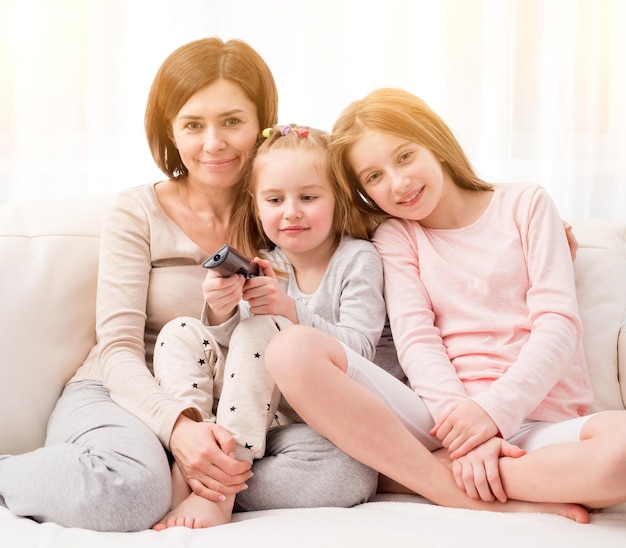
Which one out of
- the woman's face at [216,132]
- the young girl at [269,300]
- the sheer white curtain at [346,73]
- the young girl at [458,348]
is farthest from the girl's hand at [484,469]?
the sheer white curtain at [346,73]

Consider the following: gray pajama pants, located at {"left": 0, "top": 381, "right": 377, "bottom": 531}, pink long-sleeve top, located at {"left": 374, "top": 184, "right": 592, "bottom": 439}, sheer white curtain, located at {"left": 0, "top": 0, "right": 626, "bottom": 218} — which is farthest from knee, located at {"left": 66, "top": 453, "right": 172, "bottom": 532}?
sheer white curtain, located at {"left": 0, "top": 0, "right": 626, "bottom": 218}

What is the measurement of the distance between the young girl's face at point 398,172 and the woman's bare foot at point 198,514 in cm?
54

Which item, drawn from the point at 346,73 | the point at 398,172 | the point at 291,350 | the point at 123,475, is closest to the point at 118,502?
the point at 123,475

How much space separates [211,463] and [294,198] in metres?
0.46

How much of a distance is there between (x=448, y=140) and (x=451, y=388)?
44 cm

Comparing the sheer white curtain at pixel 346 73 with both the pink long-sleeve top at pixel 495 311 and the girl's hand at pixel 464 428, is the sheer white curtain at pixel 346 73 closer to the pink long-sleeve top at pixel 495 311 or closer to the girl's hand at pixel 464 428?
the pink long-sleeve top at pixel 495 311

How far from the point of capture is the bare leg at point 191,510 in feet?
3.33

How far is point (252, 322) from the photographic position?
1.19 m

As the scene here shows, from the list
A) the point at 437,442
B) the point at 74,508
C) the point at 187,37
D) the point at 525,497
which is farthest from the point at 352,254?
the point at 187,37

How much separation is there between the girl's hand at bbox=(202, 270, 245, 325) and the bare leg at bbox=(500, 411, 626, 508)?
44 cm

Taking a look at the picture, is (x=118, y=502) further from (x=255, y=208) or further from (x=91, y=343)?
(x=255, y=208)

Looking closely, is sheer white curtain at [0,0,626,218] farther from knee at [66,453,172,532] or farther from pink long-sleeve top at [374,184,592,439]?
knee at [66,453,172,532]

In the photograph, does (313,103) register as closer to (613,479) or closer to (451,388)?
(451,388)

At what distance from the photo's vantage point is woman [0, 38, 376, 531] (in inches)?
40.0
